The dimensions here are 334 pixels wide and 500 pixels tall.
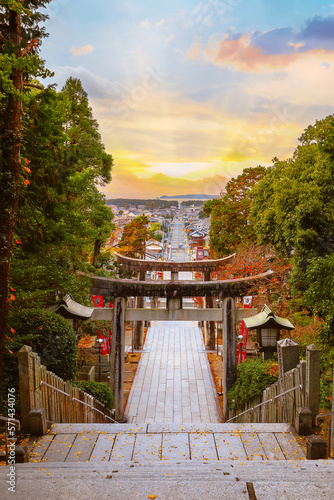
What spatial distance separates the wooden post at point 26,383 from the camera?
5.84 meters

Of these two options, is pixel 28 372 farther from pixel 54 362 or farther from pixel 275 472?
pixel 275 472

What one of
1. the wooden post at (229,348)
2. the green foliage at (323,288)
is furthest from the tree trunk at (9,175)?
the wooden post at (229,348)

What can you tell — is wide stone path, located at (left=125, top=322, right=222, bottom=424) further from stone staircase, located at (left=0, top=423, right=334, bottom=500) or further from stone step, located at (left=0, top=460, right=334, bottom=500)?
stone step, located at (left=0, top=460, right=334, bottom=500)

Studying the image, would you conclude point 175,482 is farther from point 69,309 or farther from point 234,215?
point 234,215

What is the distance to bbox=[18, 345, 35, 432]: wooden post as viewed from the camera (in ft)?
19.2

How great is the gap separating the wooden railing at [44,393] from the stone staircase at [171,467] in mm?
446

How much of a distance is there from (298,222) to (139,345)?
1282 cm

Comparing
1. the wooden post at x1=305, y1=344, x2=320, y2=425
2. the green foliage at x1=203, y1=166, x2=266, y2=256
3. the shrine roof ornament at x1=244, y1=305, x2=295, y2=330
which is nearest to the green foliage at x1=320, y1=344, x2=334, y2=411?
the shrine roof ornament at x1=244, y1=305, x2=295, y2=330

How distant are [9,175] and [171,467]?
5.36 meters

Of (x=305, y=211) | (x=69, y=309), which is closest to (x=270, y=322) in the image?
(x=305, y=211)

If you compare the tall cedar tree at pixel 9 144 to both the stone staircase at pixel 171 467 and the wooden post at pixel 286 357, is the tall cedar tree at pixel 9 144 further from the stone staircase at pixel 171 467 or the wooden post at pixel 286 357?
the wooden post at pixel 286 357

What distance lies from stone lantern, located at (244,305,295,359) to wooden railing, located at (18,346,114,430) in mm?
5067

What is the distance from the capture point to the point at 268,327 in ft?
34.7

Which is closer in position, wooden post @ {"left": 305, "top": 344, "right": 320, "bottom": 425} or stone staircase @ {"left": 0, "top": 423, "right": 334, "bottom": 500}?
stone staircase @ {"left": 0, "top": 423, "right": 334, "bottom": 500}
